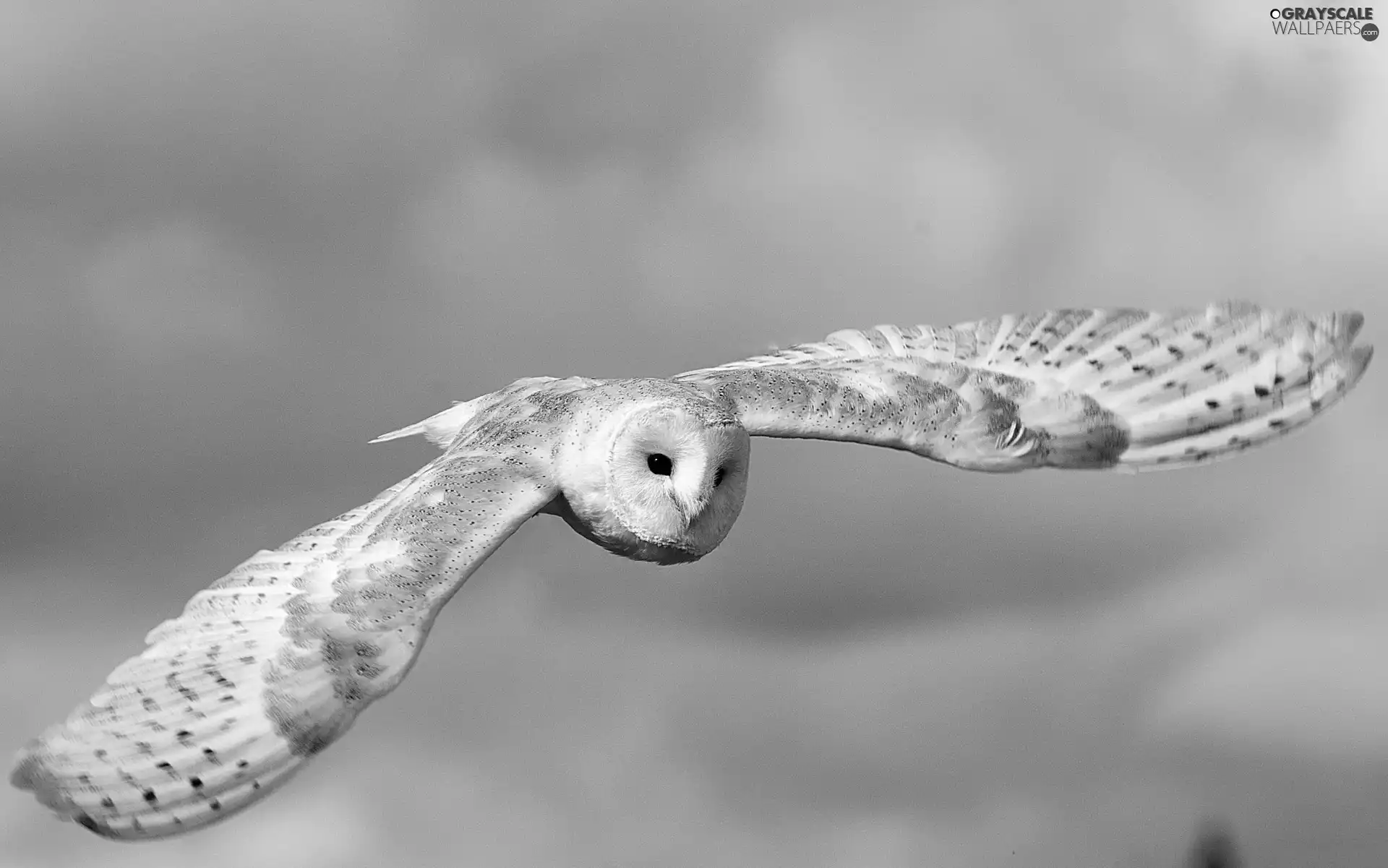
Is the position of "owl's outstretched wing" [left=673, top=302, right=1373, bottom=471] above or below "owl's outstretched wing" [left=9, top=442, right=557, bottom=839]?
above

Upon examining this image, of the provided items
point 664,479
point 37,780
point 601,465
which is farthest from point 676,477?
point 37,780

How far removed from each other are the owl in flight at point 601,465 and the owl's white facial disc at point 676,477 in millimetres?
15

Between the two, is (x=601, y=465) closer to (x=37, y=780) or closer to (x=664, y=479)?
(x=664, y=479)

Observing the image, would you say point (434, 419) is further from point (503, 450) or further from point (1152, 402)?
point (1152, 402)

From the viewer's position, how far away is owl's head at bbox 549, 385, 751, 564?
9352mm

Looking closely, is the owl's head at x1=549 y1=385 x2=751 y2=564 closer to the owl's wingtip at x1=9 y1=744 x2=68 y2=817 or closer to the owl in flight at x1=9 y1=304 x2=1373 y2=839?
the owl in flight at x1=9 y1=304 x2=1373 y2=839

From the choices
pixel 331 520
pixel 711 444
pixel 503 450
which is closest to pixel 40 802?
pixel 331 520

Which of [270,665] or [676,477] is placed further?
[676,477]

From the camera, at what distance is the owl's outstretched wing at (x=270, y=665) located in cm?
796

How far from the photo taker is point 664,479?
31.1ft

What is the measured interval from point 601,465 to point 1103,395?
12.8 ft

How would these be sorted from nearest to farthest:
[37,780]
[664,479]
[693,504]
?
[37,780] → [693,504] → [664,479]

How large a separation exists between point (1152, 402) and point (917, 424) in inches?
67.8

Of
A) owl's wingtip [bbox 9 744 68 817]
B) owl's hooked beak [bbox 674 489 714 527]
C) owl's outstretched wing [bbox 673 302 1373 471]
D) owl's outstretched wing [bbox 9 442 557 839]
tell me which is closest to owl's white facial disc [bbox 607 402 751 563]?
owl's hooked beak [bbox 674 489 714 527]
